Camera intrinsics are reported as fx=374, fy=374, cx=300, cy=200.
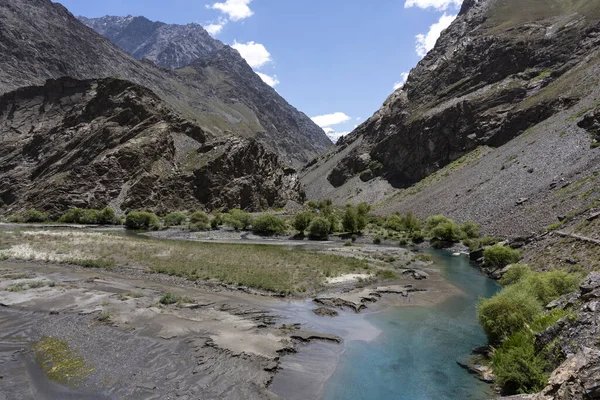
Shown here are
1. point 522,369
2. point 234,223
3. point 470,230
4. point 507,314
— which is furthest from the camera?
point 234,223

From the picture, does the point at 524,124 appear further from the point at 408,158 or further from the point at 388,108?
the point at 388,108

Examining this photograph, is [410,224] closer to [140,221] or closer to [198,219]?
[198,219]

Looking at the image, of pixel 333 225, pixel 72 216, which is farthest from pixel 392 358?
pixel 72 216

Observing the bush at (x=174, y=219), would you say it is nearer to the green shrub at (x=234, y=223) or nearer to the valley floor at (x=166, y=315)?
the green shrub at (x=234, y=223)

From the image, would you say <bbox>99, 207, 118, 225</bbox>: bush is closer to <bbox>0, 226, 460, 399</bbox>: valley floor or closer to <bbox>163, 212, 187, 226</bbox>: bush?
<bbox>163, 212, 187, 226</bbox>: bush

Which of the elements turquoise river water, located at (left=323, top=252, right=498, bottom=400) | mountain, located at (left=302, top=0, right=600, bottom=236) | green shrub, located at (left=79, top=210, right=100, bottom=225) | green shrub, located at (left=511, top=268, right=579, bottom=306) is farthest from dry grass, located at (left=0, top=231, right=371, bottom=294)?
green shrub, located at (left=79, top=210, right=100, bottom=225)

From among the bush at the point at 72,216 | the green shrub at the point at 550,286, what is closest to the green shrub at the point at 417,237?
the green shrub at the point at 550,286

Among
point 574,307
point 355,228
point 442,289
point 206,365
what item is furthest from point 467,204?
point 206,365
